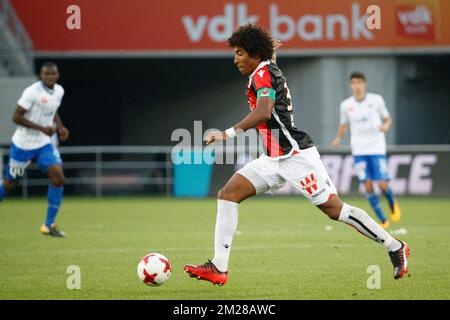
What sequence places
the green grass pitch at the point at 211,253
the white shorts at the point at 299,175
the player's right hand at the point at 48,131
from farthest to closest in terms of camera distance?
the player's right hand at the point at 48,131 < the white shorts at the point at 299,175 < the green grass pitch at the point at 211,253

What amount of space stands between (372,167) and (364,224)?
298 inches

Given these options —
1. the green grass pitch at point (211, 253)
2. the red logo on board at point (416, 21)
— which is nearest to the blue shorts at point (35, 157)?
the green grass pitch at point (211, 253)

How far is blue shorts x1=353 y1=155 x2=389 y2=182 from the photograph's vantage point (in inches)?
645

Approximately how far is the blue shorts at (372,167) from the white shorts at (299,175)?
7434mm

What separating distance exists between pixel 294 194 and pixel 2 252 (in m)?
13.7

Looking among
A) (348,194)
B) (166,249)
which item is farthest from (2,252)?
(348,194)

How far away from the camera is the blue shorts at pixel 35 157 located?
14305mm

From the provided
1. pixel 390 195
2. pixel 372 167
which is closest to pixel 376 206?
pixel 390 195

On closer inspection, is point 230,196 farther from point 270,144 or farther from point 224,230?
point 270,144

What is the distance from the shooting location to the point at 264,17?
26.0m

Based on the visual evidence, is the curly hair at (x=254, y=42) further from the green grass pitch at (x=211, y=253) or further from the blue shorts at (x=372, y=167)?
the blue shorts at (x=372, y=167)

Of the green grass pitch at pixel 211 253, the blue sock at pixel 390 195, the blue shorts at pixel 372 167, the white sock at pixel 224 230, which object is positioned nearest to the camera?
the green grass pitch at pixel 211 253
